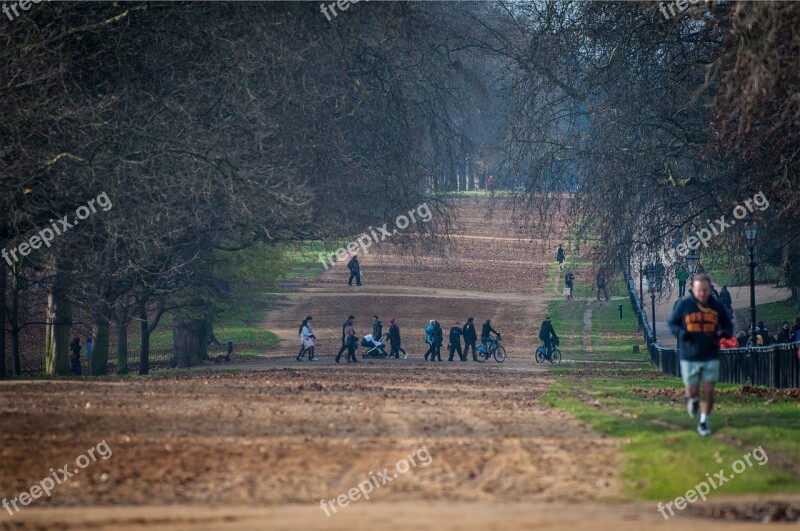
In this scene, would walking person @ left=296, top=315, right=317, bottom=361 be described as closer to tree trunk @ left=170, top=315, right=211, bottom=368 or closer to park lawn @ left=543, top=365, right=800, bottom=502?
tree trunk @ left=170, top=315, right=211, bottom=368

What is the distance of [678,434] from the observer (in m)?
13.8

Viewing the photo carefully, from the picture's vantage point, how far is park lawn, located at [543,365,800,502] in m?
11.2

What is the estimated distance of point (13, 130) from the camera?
837 inches

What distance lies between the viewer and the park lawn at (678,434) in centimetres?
1119

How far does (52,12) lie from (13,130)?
2655mm

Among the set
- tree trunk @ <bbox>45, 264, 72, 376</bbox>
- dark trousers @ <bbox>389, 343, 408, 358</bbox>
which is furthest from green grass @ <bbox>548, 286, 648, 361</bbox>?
tree trunk @ <bbox>45, 264, 72, 376</bbox>

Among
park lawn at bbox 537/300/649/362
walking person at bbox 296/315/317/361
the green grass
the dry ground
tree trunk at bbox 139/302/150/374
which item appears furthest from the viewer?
the green grass

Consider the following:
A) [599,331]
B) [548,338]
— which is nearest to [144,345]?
[548,338]

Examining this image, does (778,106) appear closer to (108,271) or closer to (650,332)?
(108,271)

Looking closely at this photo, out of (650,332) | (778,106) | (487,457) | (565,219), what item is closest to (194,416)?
(487,457)

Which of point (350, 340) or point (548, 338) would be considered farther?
point (548, 338)

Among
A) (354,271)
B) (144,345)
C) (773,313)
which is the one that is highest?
(354,271)

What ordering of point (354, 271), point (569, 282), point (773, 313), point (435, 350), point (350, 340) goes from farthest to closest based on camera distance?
point (354, 271) < point (569, 282) < point (773, 313) < point (435, 350) < point (350, 340)

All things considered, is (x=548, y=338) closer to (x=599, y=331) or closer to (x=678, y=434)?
A: (x=599, y=331)
